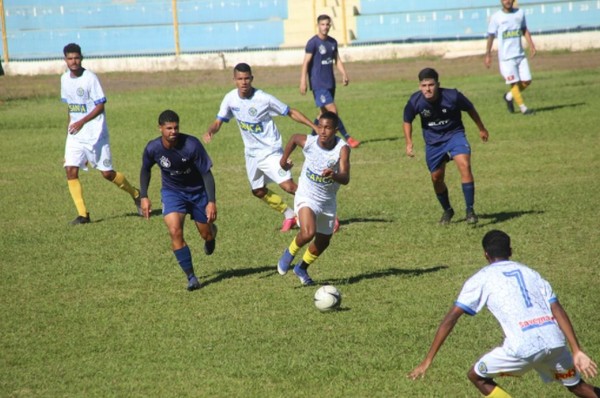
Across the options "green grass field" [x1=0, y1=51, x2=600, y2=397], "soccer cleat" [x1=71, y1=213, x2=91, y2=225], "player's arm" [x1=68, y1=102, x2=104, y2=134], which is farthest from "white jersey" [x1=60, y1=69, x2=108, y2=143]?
"green grass field" [x1=0, y1=51, x2=600, y2=397]

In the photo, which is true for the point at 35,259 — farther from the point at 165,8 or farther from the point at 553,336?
the point at 165,8

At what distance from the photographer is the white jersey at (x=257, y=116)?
13.9 m

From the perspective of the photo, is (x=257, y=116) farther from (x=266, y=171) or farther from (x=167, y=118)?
(x=167, y=118)

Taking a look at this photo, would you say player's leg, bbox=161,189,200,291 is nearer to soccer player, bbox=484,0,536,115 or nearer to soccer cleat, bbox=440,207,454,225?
soccer cleat, bbox=440,207,454,225

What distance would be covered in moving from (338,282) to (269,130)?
138 inches

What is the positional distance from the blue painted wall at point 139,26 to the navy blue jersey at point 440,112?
26.5 m

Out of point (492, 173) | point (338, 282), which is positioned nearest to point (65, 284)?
point (338, 282)

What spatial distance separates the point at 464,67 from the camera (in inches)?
1280

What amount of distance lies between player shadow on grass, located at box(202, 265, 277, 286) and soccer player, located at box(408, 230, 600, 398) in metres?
5.10

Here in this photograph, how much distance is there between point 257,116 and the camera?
1399 centimetres

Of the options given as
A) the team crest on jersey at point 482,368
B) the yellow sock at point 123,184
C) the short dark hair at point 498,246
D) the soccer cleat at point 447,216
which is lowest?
the soccer cleat at point 447,216

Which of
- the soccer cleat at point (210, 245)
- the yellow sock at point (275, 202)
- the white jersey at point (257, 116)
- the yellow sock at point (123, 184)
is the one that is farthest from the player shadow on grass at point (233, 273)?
the yellow sock at point (123, 184)

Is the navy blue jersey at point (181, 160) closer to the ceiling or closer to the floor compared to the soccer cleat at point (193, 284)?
closer to the ceiling

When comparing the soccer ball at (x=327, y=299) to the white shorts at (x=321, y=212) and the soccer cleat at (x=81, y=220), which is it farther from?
the soccer cleat at (x=81, y=220)
